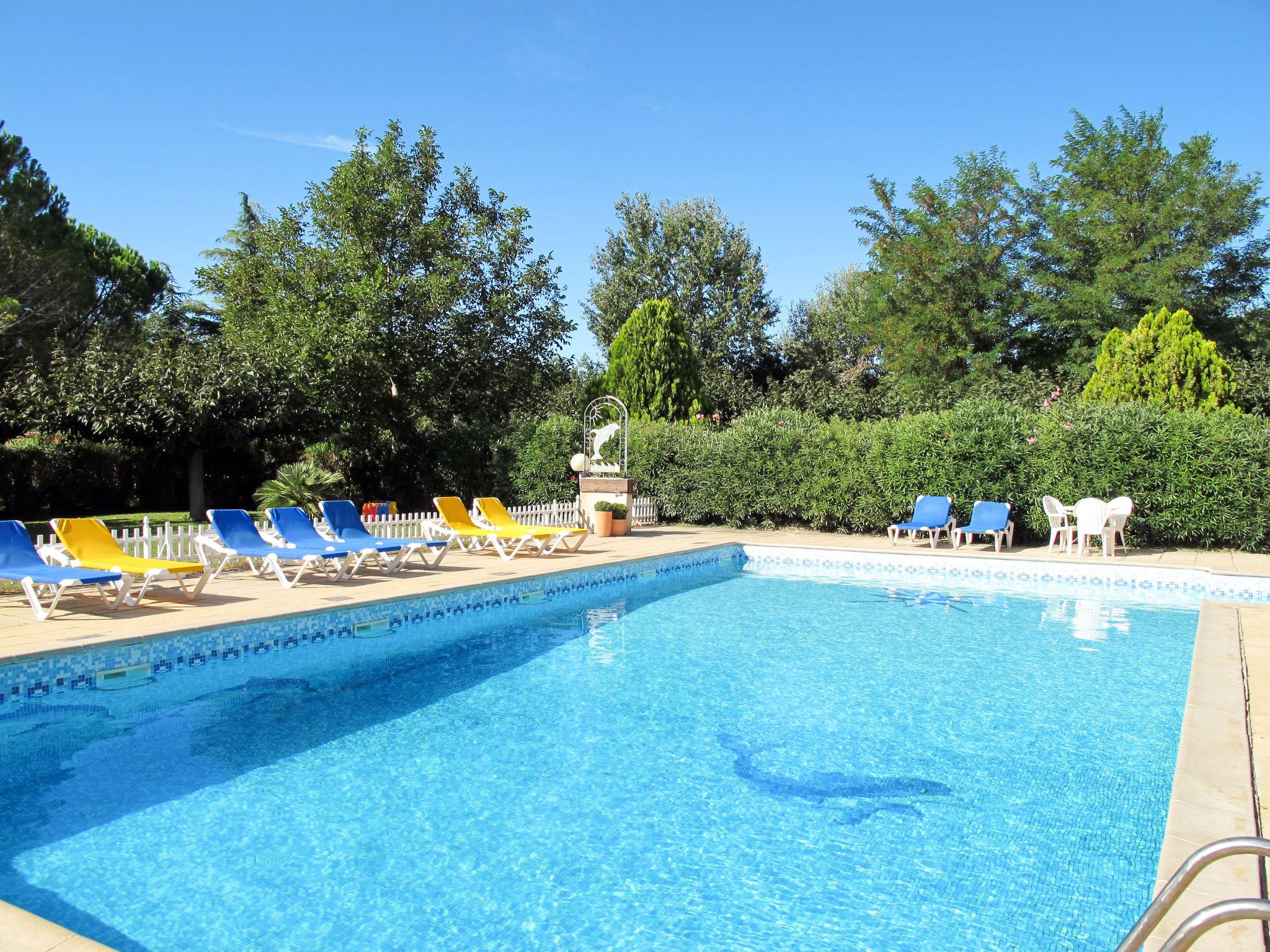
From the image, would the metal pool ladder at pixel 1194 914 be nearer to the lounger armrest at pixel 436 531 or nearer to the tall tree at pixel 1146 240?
the lounger armrest at pixel 436 531

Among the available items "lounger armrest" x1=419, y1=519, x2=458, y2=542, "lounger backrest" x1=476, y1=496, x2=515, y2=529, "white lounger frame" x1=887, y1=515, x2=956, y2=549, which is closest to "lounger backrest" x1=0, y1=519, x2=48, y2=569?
"lounger armrest" x1=419, y1=519, x2=458, y2=542

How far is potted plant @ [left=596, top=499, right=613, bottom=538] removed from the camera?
51.7ft

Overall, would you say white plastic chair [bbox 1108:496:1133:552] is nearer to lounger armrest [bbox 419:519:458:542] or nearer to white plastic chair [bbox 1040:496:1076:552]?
white plastic chair [bbox 1040:496:1076:552]

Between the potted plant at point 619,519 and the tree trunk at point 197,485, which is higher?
the tree trunk at point 197,485

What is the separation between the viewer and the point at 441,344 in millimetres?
23234

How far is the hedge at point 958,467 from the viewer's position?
1359cm

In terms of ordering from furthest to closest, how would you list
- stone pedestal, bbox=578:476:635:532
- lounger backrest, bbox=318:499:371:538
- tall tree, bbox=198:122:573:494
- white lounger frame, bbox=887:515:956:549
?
tall tree, bbox=198:122:573:494 → stone pedestal, bbox=578:476:635:532 → white lounger frame, bbox=887:515:956:549 → lounger backrest, bbox=318:499:371:538

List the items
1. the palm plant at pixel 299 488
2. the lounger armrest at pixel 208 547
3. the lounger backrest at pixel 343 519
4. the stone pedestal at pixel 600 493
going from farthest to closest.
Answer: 1. the stone pedestal at pixel 600 493
2. the palm plant at pixel 299 488
3. the lounger backrest at pixel 343 519
4. the lounger armrest at pixel 208 547

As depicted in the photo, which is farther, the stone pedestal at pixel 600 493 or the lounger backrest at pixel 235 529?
the stone pedestal at pixel 600 493

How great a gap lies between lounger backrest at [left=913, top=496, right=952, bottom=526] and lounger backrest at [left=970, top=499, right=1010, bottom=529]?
44 centimetres

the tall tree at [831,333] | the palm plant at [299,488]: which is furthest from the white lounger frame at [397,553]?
the tall tree at [831,333]

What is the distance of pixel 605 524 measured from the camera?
1577 centimetres

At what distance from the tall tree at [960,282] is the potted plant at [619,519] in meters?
14.0

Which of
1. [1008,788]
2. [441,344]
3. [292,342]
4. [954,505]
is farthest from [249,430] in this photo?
[1008,788]
